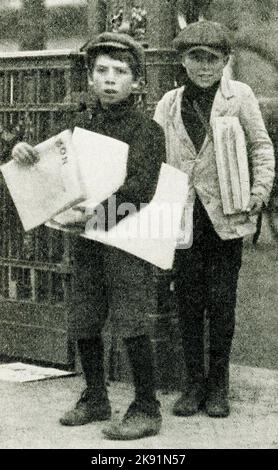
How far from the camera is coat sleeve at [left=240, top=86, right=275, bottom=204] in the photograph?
585 centimetres

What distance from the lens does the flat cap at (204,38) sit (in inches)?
227

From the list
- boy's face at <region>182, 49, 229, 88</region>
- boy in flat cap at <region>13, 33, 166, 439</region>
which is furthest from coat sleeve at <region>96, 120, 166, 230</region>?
boy's face at <region>182, 49, 229, 88</region>

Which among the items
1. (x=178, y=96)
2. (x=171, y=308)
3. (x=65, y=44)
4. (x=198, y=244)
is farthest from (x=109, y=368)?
(x=65, y=44)

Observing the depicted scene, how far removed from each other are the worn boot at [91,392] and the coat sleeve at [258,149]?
1.03 m

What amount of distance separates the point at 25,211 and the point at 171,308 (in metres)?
1.22

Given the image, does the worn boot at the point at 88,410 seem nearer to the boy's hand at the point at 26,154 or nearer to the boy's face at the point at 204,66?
the boy's hand at the point at 26,154

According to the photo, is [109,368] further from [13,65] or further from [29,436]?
[13,65]

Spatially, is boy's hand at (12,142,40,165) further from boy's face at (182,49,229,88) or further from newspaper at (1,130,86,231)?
boy's face at (182,49,229,88)

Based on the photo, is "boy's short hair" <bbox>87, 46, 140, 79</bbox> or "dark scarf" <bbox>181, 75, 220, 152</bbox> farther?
"dark scarf" <bbox>181, 75, 220, 152</bbox>

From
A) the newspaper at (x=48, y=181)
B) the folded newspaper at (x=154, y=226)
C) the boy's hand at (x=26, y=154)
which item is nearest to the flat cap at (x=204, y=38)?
the folded newspaper at (x=154, y=226)

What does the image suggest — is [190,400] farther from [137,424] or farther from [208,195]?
[208,195]

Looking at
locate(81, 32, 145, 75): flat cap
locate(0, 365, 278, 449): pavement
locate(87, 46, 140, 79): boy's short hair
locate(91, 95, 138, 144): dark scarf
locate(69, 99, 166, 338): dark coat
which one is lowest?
locate(0, 365, 278, 449): pavement

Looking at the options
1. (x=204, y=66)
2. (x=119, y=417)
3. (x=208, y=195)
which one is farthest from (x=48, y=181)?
(x=119, y=417)

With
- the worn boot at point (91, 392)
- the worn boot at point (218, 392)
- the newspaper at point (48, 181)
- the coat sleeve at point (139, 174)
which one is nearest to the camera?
the newspaper at point (48, 181)
